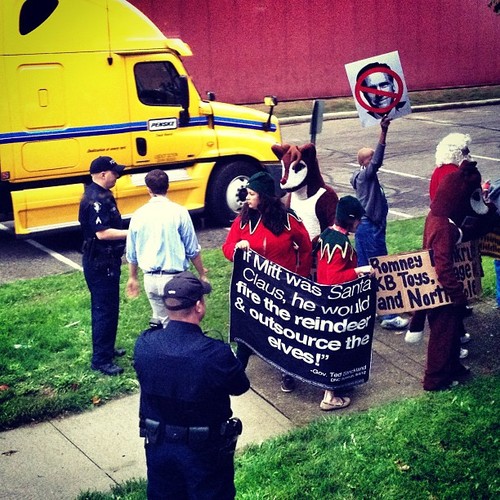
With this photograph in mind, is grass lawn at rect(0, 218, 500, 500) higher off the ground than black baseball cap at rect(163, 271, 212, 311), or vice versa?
black baseball cap at rect(163, 271, 212, 311)

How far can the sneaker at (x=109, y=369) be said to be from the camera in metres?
7.84

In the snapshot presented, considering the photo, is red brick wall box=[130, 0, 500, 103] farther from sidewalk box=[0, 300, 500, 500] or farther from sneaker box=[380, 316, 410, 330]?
sidewalk box=[0, 300, 500, 500]

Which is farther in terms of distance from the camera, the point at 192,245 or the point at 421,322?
the point at 421,322

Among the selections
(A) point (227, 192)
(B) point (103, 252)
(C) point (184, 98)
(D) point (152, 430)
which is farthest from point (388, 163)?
(D) point (152, 430)

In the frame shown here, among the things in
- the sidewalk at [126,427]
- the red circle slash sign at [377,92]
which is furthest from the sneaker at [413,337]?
the red circle slash sign at [377,92]

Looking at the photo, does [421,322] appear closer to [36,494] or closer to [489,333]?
[489,333]

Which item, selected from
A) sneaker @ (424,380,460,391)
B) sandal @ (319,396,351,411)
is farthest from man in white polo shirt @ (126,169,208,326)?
sneaker @ (424,380,460,391)

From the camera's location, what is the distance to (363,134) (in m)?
22.0

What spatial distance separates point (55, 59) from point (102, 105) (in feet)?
2.73

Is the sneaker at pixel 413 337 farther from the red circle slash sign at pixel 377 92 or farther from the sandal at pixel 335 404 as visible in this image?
the red circle slash sign at pixel 377 92

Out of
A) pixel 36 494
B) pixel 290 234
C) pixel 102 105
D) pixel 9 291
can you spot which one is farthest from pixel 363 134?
pixel 36 494

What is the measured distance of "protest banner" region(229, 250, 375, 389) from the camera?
702 cm

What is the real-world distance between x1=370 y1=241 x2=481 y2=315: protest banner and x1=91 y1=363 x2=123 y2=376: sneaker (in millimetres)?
2304

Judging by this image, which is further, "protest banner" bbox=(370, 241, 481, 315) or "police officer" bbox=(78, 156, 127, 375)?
"police officer" bbox=(78, 156, 127, 375)
